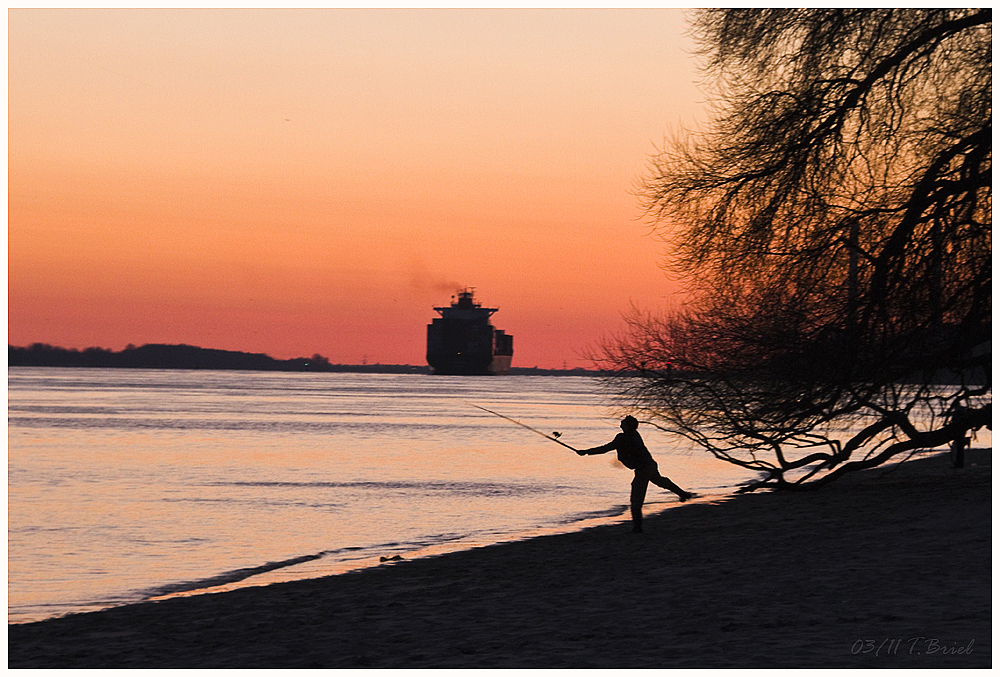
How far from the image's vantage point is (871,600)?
9055 millimetres

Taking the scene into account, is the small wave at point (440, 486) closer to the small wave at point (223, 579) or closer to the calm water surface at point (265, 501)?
the calm water surface at point (265, 501)

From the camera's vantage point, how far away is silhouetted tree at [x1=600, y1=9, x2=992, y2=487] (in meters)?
13.4

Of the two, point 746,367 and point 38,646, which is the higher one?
point 746,367

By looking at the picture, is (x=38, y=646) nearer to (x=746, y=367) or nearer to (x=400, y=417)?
(x=746, y=367)

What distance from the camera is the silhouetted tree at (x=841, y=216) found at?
43.9ft

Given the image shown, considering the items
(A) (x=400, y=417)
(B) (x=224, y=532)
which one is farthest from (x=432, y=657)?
(A) (x=400, y=417)

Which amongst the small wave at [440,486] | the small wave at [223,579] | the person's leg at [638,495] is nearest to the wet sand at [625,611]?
the person's leg at [638,495]

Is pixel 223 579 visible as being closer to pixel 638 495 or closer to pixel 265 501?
pixel 638 495

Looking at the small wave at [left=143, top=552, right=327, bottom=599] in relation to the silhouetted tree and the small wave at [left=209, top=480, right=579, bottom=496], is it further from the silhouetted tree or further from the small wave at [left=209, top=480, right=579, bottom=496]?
the small wave at [left=209, top=480, right=579, bottom=496]

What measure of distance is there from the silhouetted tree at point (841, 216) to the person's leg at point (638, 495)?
222 centimetres

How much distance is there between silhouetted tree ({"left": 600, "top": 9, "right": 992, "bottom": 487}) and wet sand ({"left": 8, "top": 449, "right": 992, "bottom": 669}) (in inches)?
79.9

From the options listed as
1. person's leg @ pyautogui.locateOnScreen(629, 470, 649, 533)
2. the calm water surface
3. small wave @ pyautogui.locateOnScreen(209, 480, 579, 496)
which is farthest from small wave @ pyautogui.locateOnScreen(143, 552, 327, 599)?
small wave @ pyautogui.locateOnScreen(209, 480, 579, 496)

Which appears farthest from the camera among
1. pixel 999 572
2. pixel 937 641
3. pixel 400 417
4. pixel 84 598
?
pixel 400 417

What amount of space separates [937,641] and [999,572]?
145 cm
